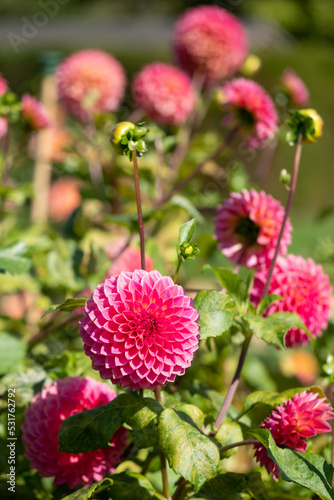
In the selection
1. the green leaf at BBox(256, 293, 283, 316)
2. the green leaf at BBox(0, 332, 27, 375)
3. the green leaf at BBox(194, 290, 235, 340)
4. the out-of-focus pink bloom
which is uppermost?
the green leaf at BBox(194, 290, 235, 340)

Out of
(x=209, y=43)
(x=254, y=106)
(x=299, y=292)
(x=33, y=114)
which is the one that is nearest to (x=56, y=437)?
(x=299, y=292)

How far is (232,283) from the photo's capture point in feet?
2.22

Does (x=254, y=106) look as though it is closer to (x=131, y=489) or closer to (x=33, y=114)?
(x=33, y=114)

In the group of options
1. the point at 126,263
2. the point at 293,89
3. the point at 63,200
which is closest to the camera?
the point at 126,263

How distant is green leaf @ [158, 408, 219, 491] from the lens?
526mm

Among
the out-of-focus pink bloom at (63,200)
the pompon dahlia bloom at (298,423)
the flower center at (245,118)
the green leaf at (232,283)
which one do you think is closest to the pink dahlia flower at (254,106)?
the flower center at (245,118)

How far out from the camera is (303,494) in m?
0.77

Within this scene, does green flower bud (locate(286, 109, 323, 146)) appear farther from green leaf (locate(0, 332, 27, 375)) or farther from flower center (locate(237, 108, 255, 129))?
green leaf (locate(0, 332, 27, 375))

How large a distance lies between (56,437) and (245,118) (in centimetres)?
55

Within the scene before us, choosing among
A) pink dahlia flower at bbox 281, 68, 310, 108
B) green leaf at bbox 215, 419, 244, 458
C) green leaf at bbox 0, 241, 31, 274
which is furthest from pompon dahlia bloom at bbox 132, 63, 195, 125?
green leaf at bbox 215, 419, 244, 458

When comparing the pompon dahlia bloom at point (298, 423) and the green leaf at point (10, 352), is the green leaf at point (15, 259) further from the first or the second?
the pompon dahlia bloom at point (298, 423)

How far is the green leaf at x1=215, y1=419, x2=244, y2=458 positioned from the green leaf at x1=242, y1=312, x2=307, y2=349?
0.34ft

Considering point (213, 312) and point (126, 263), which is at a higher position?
point (213, 312)

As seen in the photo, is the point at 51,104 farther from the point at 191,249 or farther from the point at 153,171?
the point at 191,249
